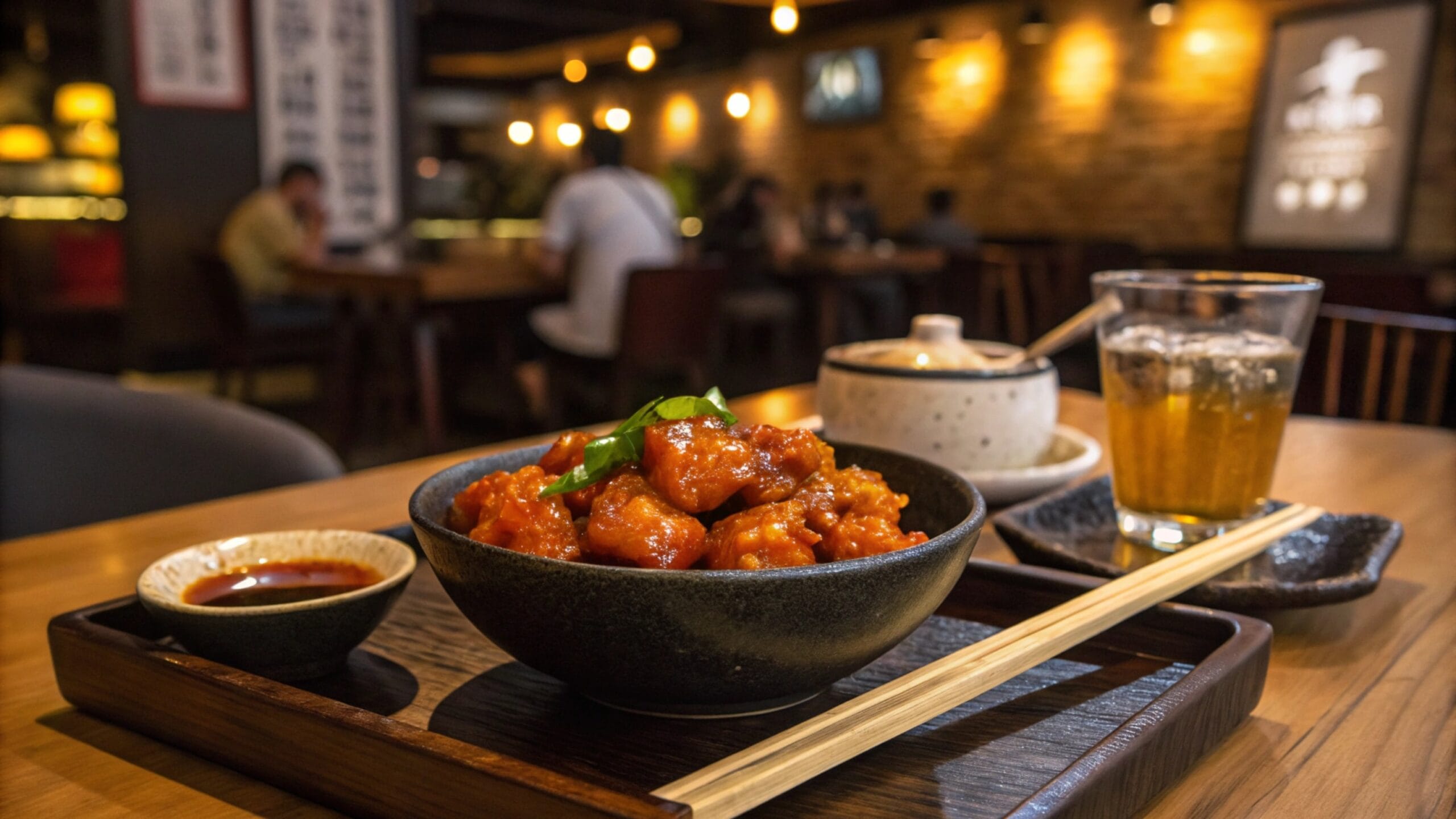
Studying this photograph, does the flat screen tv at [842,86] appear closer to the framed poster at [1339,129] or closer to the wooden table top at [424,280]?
the framed poster at [1339,129]

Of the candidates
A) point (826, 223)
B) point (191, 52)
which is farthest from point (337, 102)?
point (826, 223)

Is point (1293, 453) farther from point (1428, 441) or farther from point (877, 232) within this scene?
point (877, 232)

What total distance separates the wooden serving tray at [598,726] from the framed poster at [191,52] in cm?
556

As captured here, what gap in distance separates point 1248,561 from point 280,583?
772mm

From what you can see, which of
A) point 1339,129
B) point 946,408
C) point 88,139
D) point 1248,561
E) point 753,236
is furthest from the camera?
point 88,139

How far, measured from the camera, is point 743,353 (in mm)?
7004

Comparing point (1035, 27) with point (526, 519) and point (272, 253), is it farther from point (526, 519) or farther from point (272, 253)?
point (526, 519)

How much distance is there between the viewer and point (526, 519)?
56 centimetres

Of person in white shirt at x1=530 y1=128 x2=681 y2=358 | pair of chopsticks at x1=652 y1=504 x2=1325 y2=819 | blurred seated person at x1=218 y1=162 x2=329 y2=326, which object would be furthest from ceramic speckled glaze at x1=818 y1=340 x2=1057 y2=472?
blurred seated person at x1=218 y1=162 x2=329 y2=326

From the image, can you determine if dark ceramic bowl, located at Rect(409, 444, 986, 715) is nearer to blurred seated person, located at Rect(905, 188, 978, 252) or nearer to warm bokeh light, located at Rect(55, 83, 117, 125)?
blurred seated person, located at Rect(905, 188, 978, 252)

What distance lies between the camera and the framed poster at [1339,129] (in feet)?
20.7

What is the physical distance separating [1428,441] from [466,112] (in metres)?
15.8

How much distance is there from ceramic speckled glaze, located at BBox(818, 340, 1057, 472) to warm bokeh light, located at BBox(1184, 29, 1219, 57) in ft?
23.9

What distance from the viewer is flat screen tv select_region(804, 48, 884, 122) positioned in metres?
9.62
